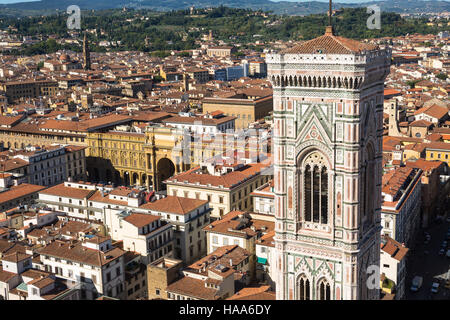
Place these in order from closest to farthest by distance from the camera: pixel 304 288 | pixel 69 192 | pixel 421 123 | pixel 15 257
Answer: pixel 304 288, pixel 15 257, pixel 69 192, pixel 421 123

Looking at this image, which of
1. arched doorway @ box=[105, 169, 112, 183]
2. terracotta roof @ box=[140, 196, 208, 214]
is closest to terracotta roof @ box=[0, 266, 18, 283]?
terracotta roof @ box=[140, 196, 208, 214]

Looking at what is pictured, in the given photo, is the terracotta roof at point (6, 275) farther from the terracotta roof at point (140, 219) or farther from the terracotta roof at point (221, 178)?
the terracotta roof at point (221, 178)

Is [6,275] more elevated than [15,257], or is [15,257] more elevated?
[15,257]

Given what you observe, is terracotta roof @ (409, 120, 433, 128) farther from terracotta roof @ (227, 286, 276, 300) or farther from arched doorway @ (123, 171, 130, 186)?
terracotta roof @ (227, 286, 276, 300)

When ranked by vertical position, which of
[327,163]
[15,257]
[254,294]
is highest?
[327,163]

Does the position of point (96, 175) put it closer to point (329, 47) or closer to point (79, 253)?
point (79, 253)

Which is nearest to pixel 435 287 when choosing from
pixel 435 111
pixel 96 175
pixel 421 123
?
pixel 421 123
